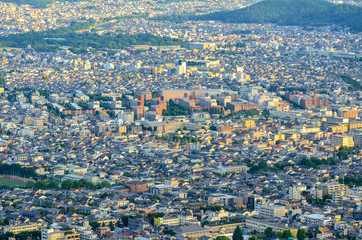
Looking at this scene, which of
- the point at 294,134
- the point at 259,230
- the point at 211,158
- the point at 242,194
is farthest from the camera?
the point at 294,134

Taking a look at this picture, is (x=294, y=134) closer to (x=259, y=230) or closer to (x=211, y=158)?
(x=211, y=158)

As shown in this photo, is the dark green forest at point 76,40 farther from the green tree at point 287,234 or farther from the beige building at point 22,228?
the green tree at point 287,234

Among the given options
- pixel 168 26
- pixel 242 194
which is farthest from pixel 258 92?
pixel 168 26

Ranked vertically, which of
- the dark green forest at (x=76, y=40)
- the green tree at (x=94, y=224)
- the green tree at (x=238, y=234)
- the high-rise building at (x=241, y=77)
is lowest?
the dark green forest at (x=76, y=40)

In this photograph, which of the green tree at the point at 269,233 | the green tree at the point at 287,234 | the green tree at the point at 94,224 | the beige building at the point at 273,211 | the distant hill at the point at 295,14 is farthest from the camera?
the distant hill at the point at 295,14

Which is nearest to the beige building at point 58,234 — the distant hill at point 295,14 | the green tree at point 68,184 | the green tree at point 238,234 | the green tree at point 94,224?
the green tree at point 94,224

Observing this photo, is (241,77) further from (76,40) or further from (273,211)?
(273,211)
